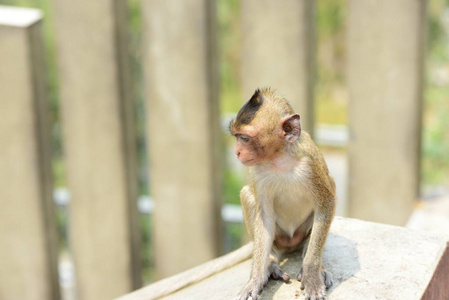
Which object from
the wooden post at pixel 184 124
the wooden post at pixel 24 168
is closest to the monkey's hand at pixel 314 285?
the wooden post at pixel 184 124

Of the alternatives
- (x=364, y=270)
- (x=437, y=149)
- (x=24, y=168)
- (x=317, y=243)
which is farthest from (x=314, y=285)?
(x=437, y=149)

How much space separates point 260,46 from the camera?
196 inches

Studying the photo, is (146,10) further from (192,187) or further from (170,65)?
(192,187)

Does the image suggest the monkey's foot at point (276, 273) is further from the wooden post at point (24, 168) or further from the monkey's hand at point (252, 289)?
the wooden post at point (24, 168)

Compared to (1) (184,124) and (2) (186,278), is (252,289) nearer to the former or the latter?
(2) (186,278)

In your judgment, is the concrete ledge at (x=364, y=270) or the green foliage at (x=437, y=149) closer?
the concrete ledge at (x=364, y=270)

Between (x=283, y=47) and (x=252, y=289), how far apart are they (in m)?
2.40

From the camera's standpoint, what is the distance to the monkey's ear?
9.38 ft

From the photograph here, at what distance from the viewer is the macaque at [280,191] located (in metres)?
2.81

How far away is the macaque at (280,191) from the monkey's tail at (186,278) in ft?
1.06

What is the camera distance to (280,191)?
10.2 ft

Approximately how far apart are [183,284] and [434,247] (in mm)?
1307

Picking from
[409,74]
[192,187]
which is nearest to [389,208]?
[409,74]

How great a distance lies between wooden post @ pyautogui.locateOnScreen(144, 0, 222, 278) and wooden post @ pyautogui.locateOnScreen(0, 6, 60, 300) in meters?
1.10
